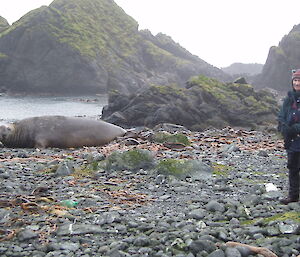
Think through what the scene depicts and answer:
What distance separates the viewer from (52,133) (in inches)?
448

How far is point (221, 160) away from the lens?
27.0 ft

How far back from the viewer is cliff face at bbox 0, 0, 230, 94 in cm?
8525

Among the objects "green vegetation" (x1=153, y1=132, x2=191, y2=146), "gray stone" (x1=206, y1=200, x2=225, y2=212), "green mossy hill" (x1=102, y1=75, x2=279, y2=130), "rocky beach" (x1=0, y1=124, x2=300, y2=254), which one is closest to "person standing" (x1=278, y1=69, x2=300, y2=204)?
"rocky beach" (x1=0, y1=124, x2=300, y2=254)

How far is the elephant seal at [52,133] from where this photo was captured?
11305mm

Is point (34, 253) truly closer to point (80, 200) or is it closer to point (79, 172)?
point (80, 200)

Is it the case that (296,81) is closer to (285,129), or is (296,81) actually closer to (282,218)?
(285,129)

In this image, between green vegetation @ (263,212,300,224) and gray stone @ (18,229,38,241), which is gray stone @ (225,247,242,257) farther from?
gray stone @ (18,229,38,241)

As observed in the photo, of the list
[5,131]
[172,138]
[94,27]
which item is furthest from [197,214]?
[94,27]

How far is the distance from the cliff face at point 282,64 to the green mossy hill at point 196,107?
226 feet

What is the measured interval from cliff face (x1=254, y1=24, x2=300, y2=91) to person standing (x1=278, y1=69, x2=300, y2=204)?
94840 millimetres

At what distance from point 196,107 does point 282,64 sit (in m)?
76.7

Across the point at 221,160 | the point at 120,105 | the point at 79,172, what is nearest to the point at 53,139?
the point at 79,172

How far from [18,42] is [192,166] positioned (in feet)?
300

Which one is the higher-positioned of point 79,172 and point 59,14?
point 59,14
